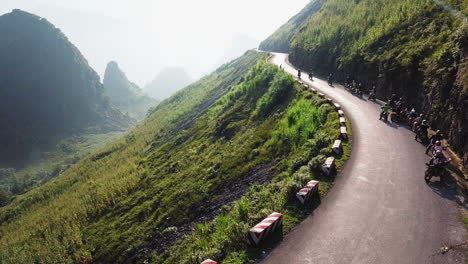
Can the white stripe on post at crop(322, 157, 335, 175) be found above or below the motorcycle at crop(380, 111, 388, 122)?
below

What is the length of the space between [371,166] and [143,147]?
50525 mm

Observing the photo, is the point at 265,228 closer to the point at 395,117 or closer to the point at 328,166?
the point at 328,166

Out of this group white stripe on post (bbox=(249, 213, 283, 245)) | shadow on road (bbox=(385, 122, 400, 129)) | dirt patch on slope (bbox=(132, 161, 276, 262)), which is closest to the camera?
white stripe on post (bbox=(249, 213, 283, 245))

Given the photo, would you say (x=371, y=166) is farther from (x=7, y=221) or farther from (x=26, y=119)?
(x=26, y=119)

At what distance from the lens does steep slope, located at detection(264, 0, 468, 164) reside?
20.0 meters

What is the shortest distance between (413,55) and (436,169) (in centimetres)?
1758

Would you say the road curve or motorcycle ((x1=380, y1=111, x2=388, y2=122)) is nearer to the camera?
the road curve

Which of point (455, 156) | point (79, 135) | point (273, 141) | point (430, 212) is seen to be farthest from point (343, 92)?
point (79, 135)

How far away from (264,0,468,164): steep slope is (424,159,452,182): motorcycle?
2927mm

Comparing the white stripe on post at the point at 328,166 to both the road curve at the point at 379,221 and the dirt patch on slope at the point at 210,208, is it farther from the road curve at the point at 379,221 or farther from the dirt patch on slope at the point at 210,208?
the dirt patch on slope at the point at 210,208

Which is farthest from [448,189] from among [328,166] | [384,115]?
[384,115]

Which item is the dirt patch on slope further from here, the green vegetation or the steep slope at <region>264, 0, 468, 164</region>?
the green vegetation

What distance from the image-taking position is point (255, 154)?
82.2 ft

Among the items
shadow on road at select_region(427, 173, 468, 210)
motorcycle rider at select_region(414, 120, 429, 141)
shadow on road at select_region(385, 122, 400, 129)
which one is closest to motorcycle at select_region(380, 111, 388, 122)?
shadow on road at select_region(385, 122, 400, 129)
